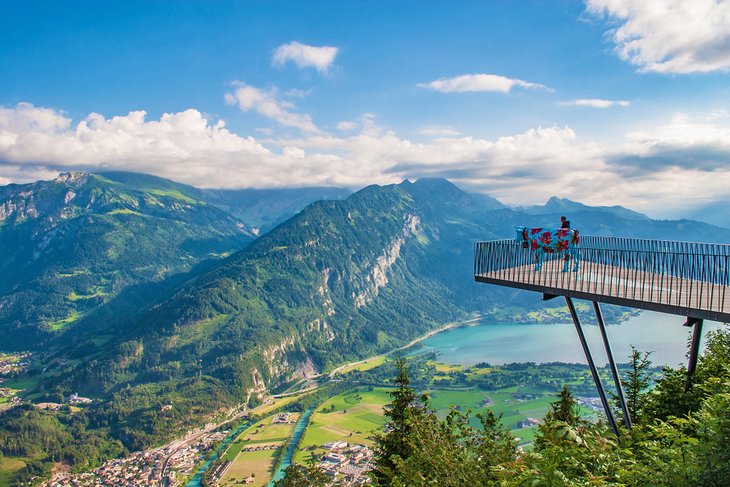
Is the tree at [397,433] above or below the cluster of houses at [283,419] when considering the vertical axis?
above

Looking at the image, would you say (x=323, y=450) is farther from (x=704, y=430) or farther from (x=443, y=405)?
(x=704, y=430)

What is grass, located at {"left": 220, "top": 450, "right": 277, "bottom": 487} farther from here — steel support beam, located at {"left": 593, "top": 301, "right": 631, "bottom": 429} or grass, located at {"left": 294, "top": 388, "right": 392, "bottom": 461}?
steel support beam, located at {"left": 593, "top": 301, "right": 631, "bottom": 429}

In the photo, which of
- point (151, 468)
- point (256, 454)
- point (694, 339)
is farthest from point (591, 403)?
point (694, 339)

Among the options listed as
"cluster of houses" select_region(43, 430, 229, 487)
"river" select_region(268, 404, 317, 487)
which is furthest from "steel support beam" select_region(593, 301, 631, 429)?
"cluster of houses" select_region(43, 430, 229, 487)

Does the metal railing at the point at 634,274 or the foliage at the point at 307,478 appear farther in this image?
the foliage at the point at 307,478

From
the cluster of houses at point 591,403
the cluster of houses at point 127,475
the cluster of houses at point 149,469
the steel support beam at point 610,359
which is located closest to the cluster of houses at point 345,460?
the cluster of houses at point 149,469

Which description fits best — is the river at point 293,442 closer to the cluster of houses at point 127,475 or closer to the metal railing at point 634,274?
the cluster of houses at point 127,475

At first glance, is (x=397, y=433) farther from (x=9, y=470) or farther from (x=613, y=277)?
(x=9, y=470)
